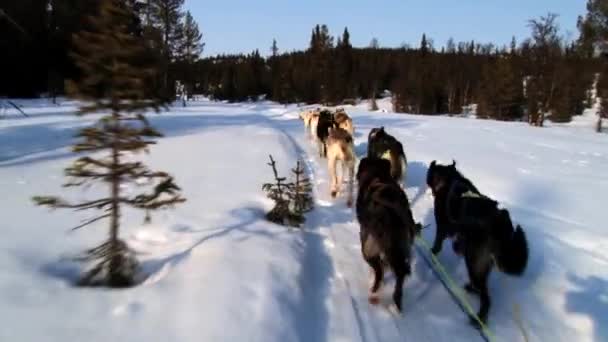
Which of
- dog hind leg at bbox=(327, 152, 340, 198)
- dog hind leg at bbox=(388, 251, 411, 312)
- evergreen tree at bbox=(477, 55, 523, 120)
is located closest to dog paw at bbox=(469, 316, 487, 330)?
dog hind leg at bbox=(388, 251, 411, 312)

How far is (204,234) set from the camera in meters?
5.20

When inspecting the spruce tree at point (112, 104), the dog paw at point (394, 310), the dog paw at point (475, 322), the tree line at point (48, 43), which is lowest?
the dog paw at point (475, 322)

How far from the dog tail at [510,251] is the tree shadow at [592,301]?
0.76 m

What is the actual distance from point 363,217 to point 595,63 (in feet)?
155

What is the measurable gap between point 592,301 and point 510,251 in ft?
3.63

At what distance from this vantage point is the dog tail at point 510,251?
4.16 m

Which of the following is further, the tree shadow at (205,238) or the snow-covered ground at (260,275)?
the tree shadow at (205,238)

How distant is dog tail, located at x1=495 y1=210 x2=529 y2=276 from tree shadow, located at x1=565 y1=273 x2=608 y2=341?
0.76 metres

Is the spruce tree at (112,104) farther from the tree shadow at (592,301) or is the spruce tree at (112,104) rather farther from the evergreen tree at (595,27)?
the evergreen tree at (595,27)

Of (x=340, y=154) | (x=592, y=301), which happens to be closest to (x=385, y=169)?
(x=592, y=301)

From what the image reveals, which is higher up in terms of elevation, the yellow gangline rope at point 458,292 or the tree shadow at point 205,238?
the tree shadow at point 205,238

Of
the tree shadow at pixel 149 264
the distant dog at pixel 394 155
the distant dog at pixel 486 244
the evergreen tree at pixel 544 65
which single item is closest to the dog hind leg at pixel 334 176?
the distant dog at pixel 394 155

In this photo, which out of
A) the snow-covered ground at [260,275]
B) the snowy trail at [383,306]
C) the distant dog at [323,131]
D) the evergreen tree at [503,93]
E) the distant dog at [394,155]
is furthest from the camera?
the evergreen tree at [503,93]

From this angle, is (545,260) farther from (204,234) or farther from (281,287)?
(204,234)
